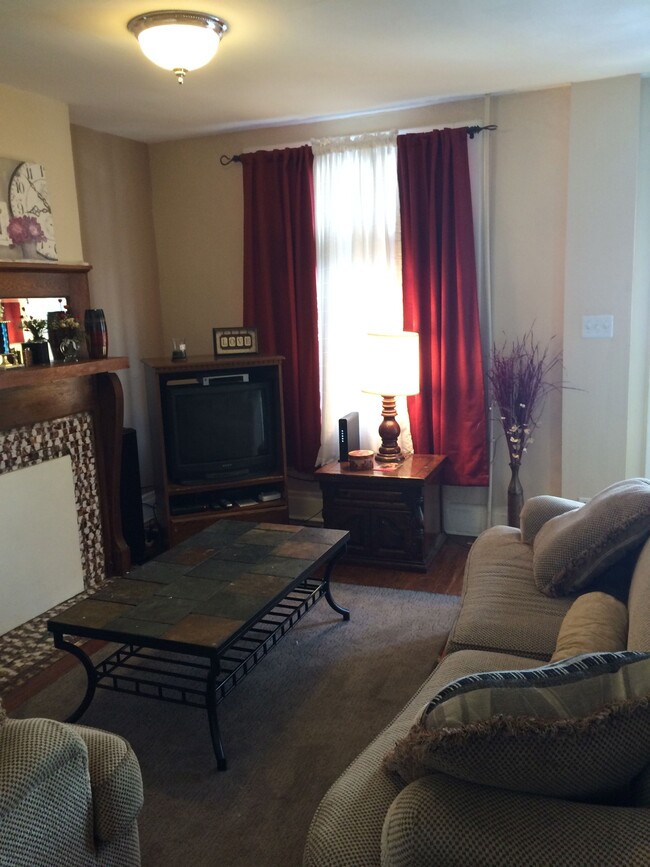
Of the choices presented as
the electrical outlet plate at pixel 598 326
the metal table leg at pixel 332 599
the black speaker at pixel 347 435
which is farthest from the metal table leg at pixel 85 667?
the electrical outlet plate at pixel 598 326

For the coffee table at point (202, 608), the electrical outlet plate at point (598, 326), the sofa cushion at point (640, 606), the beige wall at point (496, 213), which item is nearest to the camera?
the sofa cushion at point (640, 606)

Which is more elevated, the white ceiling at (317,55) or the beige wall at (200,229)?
the white ceiling at (317,55)

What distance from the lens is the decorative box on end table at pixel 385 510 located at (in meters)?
3.88

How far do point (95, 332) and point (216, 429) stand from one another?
899 mm

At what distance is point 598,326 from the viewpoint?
3.84 m

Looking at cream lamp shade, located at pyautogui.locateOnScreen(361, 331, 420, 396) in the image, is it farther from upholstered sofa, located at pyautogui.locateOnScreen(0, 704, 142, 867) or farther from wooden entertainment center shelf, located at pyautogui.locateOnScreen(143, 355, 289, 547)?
upholstered sofa, located at pyautogui.locateOnScreen(0, 704, 142, 867)

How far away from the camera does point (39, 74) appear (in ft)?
10.6

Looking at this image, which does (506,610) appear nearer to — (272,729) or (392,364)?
(272,729)

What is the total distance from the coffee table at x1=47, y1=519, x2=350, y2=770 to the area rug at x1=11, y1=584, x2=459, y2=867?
0.31ft

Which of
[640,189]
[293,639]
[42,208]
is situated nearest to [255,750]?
[293,639]

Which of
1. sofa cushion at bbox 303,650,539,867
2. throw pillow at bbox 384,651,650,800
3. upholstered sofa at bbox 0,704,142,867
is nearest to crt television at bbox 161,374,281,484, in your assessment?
upholstered sofa at bbox 0,704,142,867

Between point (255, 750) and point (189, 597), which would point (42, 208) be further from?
point (255, 750)

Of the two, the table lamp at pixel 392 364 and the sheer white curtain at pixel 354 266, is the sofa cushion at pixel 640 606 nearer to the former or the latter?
the table lamp at pixel 392 364

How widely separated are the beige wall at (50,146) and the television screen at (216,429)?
987mm
